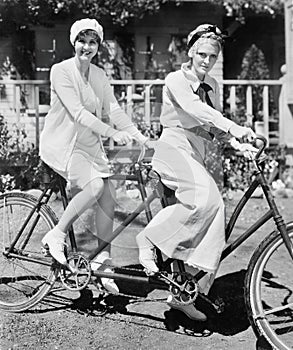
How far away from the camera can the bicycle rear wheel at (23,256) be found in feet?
10.9

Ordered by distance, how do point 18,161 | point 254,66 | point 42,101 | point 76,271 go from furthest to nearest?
point 254,66 < point 42,101 < point 18,161 < point 76,271

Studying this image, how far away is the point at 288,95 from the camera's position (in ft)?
24.4

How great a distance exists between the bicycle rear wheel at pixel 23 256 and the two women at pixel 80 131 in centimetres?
17

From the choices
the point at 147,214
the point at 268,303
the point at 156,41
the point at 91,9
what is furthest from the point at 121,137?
the point at 156,41

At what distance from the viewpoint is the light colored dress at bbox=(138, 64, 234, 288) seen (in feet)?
9.57

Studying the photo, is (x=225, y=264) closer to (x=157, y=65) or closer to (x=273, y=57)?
(x=157, y=65)

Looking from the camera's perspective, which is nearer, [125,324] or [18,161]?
[125,324]

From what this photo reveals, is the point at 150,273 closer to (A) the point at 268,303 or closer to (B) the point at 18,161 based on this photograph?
(A) the point at 268,303

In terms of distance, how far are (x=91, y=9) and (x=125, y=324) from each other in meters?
5.13

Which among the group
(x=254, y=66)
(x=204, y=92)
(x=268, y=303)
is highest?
(x=254, y=66)

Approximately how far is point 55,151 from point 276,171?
15.0 feet

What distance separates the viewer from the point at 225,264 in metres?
4.26

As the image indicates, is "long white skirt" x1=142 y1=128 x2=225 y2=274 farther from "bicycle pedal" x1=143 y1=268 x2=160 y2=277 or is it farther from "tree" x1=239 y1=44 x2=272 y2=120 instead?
"tree" x1=239 y1=44 x2=272 y2=120

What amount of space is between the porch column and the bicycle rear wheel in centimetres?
475
